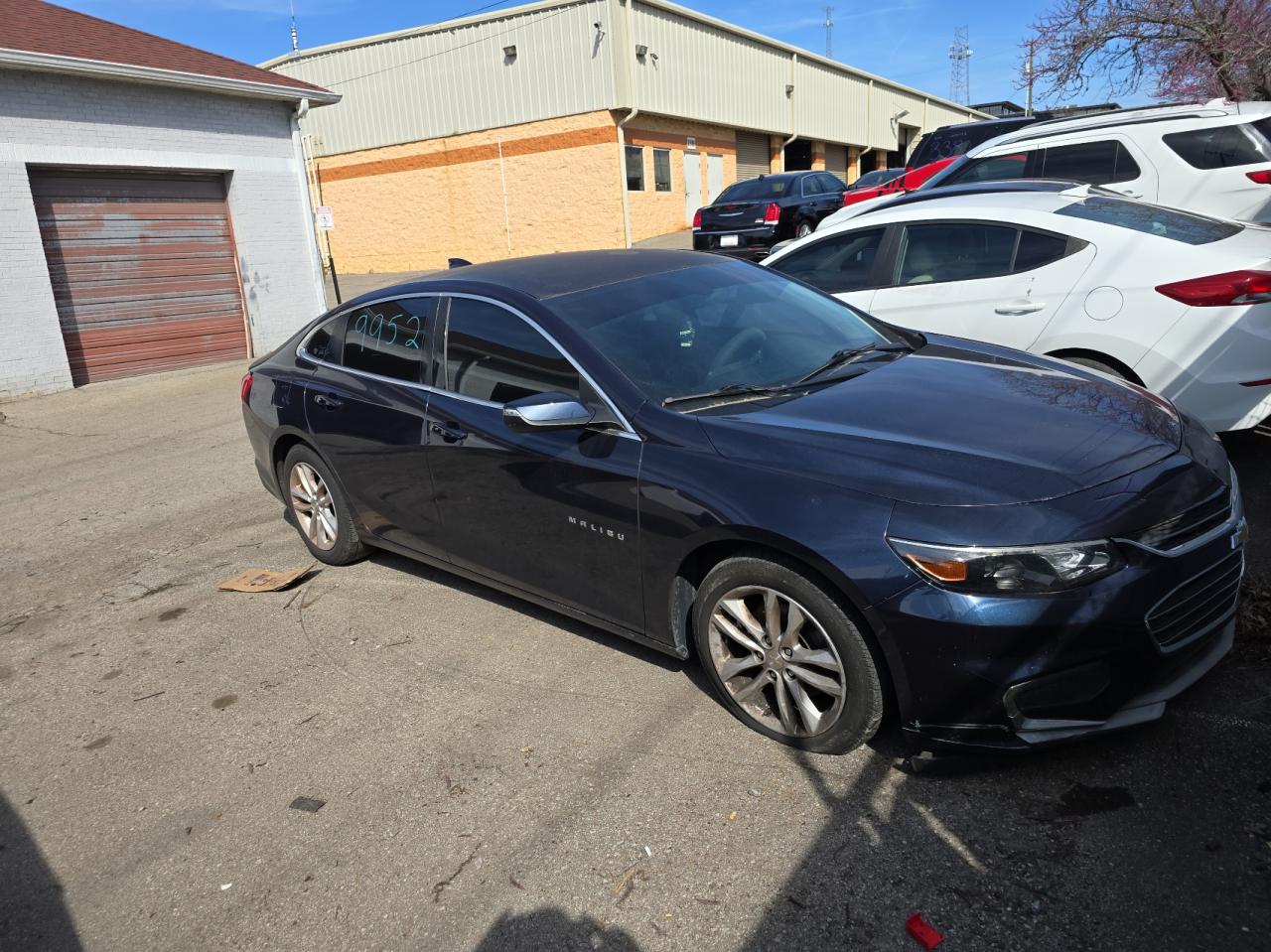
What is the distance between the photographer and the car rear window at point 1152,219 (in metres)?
5.05

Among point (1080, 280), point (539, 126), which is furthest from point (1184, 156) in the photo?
point (539, 126)

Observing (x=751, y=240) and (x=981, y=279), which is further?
(x=751, y=240)

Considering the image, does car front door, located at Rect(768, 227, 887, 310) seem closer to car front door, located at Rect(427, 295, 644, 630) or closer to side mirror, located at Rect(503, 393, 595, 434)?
car front door, located at Rect(427, 295, 644, 630)

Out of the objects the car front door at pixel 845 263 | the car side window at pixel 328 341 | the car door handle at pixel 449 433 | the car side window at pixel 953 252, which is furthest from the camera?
the car front door at pixel 845 263

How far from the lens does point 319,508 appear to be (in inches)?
200

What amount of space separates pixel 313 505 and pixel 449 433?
5.08 ft

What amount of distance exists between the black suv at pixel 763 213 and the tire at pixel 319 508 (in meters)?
12.2

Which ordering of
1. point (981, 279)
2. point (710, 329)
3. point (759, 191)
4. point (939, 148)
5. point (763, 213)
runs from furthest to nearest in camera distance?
point (759, 191) → point (763, 213) → point (939, 148) → point (981, 279) → point (710, 329)

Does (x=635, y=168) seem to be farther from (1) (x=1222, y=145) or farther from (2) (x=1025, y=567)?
(2) (x=1025, y=567)

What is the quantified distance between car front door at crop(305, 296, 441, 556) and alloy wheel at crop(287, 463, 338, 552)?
1.04 ft

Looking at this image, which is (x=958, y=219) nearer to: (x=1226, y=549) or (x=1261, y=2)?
(x=1226, y=549)

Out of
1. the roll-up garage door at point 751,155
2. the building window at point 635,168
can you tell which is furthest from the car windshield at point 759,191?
the roll-up garage door at point 751,155

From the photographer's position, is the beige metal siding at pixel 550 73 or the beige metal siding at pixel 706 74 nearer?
the beige metal siding at pixel 550 73

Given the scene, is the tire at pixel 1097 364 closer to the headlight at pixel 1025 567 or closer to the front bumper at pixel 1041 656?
the front bumper at pixel 1041 656
